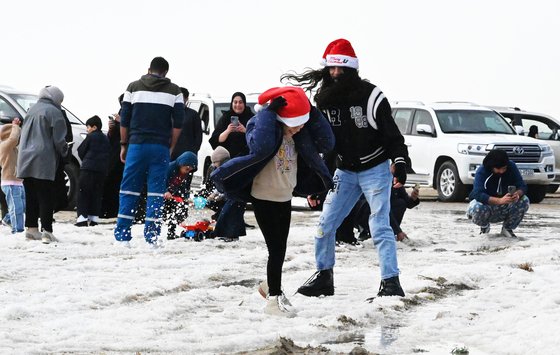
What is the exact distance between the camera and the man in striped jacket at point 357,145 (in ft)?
29.0

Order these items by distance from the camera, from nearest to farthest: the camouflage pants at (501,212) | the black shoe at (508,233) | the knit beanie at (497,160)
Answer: the knit beanie at (497,160) < the camouflage pants at (501,212) < the black shoe at (508,233)

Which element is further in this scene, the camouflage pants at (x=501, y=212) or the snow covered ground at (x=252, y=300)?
the camouflage pants at (x=501, y=212)

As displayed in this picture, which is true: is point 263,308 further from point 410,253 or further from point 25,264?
point 410,253

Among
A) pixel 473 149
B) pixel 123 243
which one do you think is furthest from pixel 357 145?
pixel 473 149

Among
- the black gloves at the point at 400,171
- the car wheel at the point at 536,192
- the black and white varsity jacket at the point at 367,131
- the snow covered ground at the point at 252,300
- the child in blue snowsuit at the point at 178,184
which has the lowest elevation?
the car wheel at the point at 536,192

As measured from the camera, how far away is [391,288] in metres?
8.84

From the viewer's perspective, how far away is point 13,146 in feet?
48.2

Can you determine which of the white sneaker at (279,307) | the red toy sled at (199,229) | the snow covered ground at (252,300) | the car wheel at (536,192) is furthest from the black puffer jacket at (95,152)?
the car wheel at (536,192)

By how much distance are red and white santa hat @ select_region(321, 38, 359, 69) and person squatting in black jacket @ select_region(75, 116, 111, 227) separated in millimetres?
7591

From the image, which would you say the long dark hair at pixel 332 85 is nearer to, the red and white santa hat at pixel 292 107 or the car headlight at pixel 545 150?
the red and white santa hat at pixel 292 107

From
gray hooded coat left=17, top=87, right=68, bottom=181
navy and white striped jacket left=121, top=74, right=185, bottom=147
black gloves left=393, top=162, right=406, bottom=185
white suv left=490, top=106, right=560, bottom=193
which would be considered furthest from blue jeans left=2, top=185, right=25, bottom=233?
white suv left=490, top=106, right=560, bottom=193

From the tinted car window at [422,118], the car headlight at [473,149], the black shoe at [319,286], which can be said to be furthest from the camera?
the tinted car window at [422,118]

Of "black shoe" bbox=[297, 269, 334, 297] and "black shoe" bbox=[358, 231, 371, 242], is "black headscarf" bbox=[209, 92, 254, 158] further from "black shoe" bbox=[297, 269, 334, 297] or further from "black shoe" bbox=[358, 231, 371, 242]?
"black shoe" bbox=[297, 269, 334, 297]

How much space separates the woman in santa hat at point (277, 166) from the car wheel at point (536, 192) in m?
14.9
